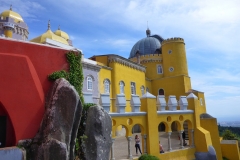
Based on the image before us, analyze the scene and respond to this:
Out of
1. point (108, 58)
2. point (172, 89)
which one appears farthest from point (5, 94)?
point (172, 89)

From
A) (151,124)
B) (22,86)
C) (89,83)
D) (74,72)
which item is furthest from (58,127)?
(89,83)

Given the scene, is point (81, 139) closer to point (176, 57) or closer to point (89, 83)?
point (89, 83)

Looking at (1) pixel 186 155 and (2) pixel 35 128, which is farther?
(1) pixel 186 155

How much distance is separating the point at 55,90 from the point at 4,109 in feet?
6.61

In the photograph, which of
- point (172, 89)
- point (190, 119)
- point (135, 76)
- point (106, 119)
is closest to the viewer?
point (106, 119)

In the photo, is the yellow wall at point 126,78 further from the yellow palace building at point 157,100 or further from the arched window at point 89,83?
the arched window at point 89,83

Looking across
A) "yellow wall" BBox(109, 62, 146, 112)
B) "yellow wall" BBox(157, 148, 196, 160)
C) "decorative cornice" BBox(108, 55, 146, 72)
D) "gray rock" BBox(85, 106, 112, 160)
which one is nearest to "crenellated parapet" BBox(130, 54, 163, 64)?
"yellow wall" BBox(109, 62, 146, 112)

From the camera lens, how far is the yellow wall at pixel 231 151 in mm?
17875

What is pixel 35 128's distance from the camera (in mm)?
7734

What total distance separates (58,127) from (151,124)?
6.68 meters

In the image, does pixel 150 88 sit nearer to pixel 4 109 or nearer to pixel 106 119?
pixel 106 119

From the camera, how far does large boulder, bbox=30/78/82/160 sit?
7.01 m

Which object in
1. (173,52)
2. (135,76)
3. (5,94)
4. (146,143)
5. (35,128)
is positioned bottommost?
(146,143)

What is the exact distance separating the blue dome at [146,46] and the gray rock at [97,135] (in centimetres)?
2462
